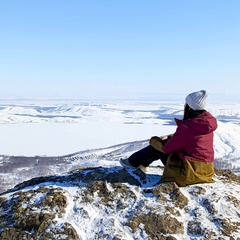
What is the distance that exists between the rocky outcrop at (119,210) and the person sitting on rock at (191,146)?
31cm

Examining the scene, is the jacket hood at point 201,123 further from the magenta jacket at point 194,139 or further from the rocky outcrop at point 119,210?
the rocky outcrop at point 119,210

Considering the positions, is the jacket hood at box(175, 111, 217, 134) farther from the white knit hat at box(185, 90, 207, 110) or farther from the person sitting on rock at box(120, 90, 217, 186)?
the white knit hat at box(185, 90, 207, 110)

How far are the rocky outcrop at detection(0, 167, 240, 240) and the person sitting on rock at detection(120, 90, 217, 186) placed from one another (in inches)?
12.4

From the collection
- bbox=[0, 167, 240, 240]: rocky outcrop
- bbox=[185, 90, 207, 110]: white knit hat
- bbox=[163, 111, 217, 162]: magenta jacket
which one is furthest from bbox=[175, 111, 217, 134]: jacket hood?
bbox=[0, 167, 240, 240]: rocky outcrop

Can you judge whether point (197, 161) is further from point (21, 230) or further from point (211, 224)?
point (21, 230)

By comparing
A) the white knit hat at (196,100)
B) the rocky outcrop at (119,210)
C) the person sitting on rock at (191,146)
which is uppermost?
the white knit hat at (196,100)

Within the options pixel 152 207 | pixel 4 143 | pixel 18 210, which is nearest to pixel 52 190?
pixel 18 210

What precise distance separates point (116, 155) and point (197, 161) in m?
140

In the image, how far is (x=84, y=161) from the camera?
133750mm

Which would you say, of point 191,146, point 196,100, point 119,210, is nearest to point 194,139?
point 191,146

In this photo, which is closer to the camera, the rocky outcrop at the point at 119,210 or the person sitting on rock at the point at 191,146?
the rocky outcrop at the point at 119,210

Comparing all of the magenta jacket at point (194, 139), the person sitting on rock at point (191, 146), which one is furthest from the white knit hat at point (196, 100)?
the magenta jacket at point (194, 139)

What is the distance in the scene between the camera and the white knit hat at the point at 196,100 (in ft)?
27.6

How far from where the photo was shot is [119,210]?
811cm
